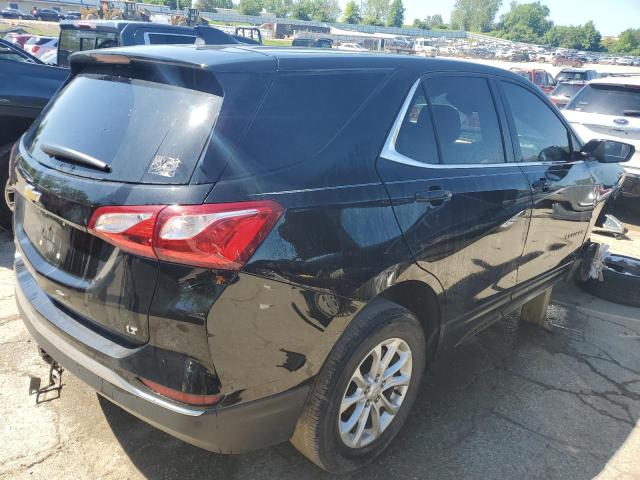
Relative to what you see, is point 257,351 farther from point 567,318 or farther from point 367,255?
point 567,318

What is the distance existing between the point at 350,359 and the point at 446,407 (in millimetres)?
1152

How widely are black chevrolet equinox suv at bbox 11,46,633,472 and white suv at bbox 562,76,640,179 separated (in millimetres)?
5858

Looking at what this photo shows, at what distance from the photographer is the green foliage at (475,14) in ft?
526

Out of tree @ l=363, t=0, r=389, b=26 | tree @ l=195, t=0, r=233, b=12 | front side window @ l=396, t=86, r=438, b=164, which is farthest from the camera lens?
tree @ l=363, t=0, r=389, b=26

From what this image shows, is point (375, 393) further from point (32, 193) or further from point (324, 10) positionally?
point (324, 10)

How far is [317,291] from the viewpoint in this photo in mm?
1972

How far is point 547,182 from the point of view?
3.43 m

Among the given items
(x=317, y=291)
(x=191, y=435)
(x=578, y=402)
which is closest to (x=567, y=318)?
(x=578, y=402)

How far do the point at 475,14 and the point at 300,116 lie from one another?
178809 mm

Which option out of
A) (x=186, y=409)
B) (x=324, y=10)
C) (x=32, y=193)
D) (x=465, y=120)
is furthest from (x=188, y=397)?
(x=324, y=10)

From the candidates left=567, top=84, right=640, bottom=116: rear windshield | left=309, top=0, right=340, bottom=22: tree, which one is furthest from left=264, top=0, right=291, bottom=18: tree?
left=567, top=84, right=640, bottom=116: rear windshield

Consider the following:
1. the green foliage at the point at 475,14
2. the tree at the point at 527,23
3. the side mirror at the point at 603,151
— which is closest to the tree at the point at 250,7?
the green foliage at the point at 475,14

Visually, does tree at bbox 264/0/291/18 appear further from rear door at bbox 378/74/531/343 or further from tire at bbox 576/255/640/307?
rear door at bbox 378/74/531/343

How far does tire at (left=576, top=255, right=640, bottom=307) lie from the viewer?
4.71 metres
